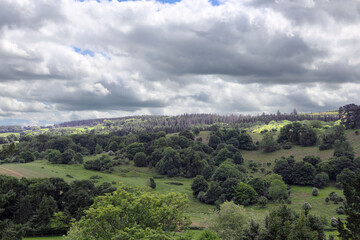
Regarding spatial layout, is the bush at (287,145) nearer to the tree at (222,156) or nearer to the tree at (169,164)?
the tree at (222,156)

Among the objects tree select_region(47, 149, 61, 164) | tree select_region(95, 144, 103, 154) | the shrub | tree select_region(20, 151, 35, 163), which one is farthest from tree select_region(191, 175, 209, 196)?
tree select_region(20, 151, 35, 163)

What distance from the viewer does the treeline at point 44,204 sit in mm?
60938

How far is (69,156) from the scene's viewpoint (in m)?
131

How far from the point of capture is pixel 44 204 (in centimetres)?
6328

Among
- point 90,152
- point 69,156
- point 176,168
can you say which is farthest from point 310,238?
point 90,152

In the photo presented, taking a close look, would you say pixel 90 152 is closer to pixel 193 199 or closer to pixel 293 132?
pixel 193 199

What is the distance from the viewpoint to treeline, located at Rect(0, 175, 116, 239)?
6094 cm

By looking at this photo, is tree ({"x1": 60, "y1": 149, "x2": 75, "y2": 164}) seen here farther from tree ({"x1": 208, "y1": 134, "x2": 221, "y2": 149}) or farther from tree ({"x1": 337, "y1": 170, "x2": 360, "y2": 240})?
tree ({"x1": 337, "y1": 170, "x2": 360, "y2": 240})

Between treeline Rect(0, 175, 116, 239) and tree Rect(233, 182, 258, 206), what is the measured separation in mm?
44266

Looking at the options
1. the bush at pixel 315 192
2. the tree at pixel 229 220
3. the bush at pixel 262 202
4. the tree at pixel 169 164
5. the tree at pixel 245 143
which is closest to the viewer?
the tree at pixel 229 220

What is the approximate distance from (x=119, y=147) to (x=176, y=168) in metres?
52.1

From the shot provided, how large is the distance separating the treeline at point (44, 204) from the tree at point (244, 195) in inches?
1743

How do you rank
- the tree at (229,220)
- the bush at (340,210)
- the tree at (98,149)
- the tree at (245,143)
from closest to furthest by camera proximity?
1. the tree at (229,220)
2. the bush at (340,210)
3. the tree at (245,143)
4. the tree at (98,149)

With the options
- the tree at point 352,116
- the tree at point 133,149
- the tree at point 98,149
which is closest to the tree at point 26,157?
the tree at point 98,149
